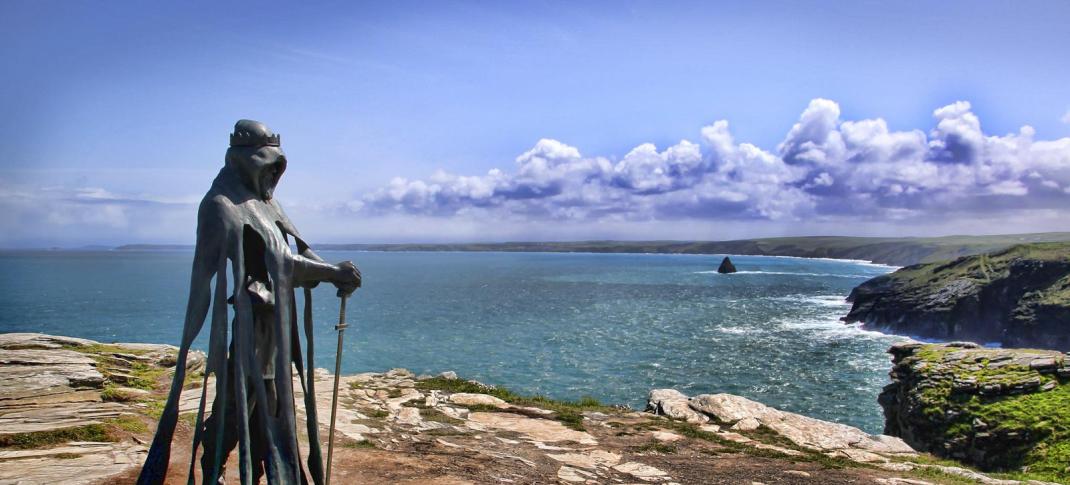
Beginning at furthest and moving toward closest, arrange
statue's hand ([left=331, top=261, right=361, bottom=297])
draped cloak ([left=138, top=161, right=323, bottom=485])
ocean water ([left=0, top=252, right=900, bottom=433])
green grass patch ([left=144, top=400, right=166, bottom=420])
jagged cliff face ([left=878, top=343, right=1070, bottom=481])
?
ocean water ([left=0, top=252, right=900, bottom=433]), jagged cliff face ([left=878, top=343, right=1070, bottom=481]), green grass patch ([left=144, top=400, right=166, bottom=420]), statue's hand ([left=331, top=261, right=361, bottom=297]), draped cloak ([left=138, top=161, right=323, bottom=485])

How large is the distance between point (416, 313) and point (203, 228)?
5714 centimetres

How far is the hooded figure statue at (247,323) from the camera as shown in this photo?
555 centimetres

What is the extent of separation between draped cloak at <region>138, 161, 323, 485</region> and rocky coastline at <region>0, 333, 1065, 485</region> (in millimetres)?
2998

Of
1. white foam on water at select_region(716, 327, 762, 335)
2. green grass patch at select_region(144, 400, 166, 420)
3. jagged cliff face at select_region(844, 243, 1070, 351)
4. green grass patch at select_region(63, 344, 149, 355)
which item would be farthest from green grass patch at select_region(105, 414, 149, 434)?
jagged cliff face at select_region(844, 243, 1070, 351)

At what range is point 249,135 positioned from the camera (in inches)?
231

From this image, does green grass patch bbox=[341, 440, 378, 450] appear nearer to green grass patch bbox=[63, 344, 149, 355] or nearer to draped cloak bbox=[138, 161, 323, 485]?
draped cloak bbox=[138, 161, 323, 485]

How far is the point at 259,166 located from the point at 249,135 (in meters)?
0.32

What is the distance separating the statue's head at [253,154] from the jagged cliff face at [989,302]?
191ft

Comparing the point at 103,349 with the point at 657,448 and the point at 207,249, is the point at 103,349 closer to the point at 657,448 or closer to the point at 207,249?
the point at 207,249

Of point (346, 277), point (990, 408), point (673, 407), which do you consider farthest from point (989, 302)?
point (346, 277)

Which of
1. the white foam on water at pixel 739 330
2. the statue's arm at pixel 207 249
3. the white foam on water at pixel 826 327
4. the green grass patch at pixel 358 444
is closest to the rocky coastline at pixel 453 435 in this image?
the green grass patch at pixel 358 444

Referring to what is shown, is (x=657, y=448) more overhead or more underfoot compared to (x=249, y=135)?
more underfoot

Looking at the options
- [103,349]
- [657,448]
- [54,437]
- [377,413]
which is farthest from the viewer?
[103,349]

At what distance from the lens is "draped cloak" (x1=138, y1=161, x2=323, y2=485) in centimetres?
554
